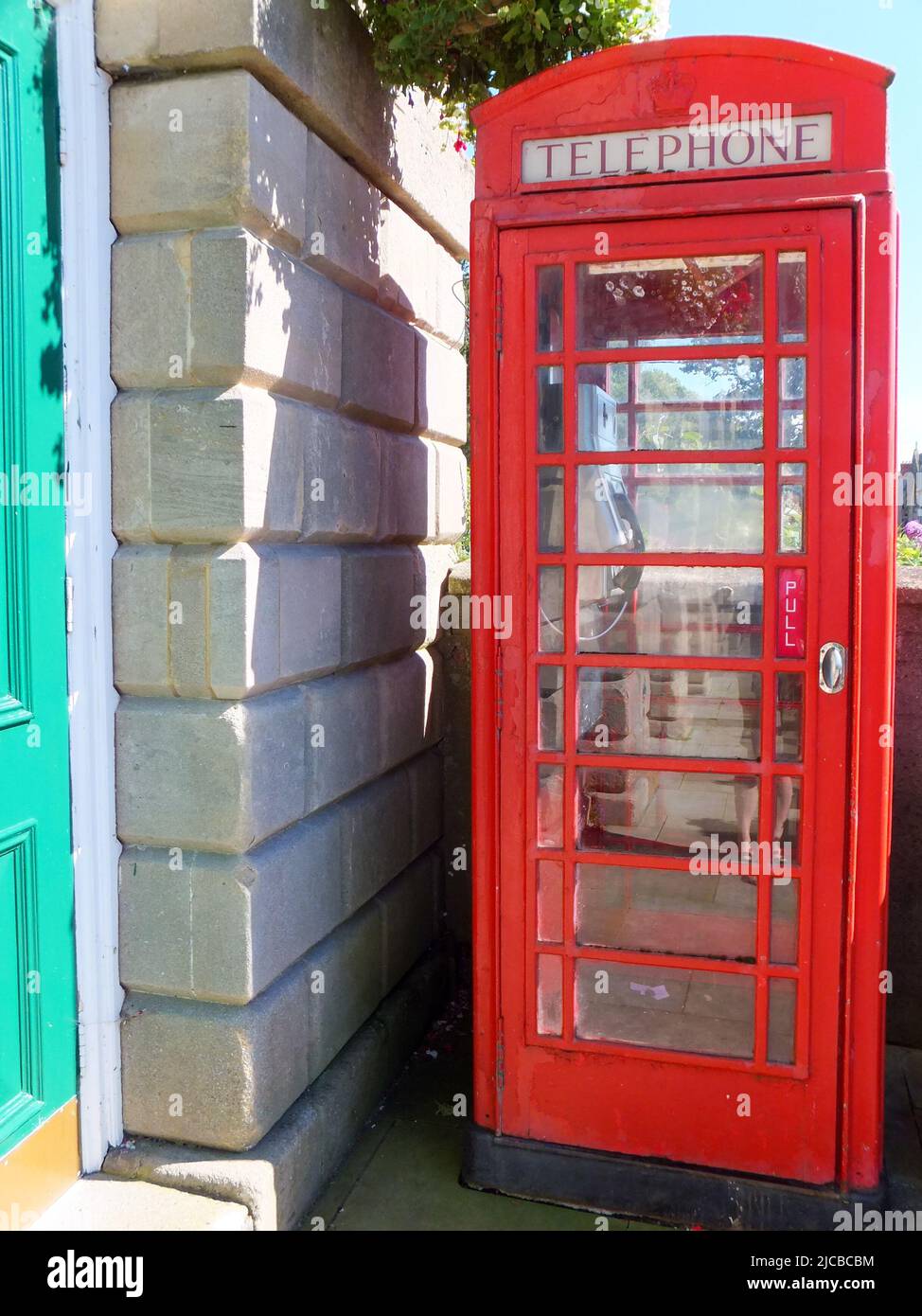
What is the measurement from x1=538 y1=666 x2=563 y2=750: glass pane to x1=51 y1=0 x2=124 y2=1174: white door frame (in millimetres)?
1072

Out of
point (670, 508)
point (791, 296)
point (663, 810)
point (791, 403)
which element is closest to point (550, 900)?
point (663, 810)

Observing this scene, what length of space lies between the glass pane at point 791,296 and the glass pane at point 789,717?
83 cm

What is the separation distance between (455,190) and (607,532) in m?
1.97

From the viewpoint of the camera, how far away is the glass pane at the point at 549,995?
296cm

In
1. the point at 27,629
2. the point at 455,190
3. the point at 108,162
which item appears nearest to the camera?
the point at 27,629

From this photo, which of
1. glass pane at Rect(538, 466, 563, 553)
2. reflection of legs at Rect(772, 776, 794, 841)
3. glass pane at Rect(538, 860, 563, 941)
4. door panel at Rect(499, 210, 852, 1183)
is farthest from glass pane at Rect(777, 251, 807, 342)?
glass pane at Rect(538, 860, 563, 941)

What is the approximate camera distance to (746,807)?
277 centimetres

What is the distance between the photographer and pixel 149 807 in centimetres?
261

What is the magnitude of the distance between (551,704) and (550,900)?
1.77 ft

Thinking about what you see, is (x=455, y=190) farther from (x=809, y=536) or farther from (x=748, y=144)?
(x=809, y=536)

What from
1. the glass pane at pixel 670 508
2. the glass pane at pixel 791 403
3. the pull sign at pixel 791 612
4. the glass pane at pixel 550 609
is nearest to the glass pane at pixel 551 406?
the glass pane at pixel 670 508

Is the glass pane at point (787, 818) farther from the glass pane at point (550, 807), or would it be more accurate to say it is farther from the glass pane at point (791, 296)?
the glass pane at point (791, 296)

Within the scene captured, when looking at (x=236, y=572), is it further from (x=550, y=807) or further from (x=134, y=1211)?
(x=134, y=1211)
